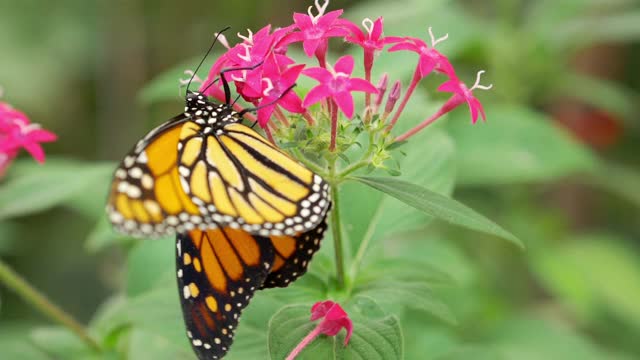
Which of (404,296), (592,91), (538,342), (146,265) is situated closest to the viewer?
(404,296)

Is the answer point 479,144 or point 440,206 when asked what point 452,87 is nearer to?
point 440,206

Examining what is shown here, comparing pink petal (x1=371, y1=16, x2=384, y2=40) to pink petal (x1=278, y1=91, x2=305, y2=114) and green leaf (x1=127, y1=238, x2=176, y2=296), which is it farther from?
green leaf (x1=127, y1=238, x2=176, y2=296)

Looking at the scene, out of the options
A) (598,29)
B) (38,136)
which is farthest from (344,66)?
(598,29)

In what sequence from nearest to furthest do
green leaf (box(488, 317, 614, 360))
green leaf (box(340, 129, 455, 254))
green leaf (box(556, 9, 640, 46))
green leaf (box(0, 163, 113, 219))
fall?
1. green leaf (box(340, 129, 455, 254))
2. green leaf (box(0, 163, 113, 219))
3. green leaf (box(488, 317, 614, 360))
4. green leaf (box(556, 9, 640, 46))

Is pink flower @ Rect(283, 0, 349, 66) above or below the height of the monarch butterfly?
above

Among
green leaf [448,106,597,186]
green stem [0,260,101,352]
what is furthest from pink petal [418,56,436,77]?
green leaf [448,106,597,186]
